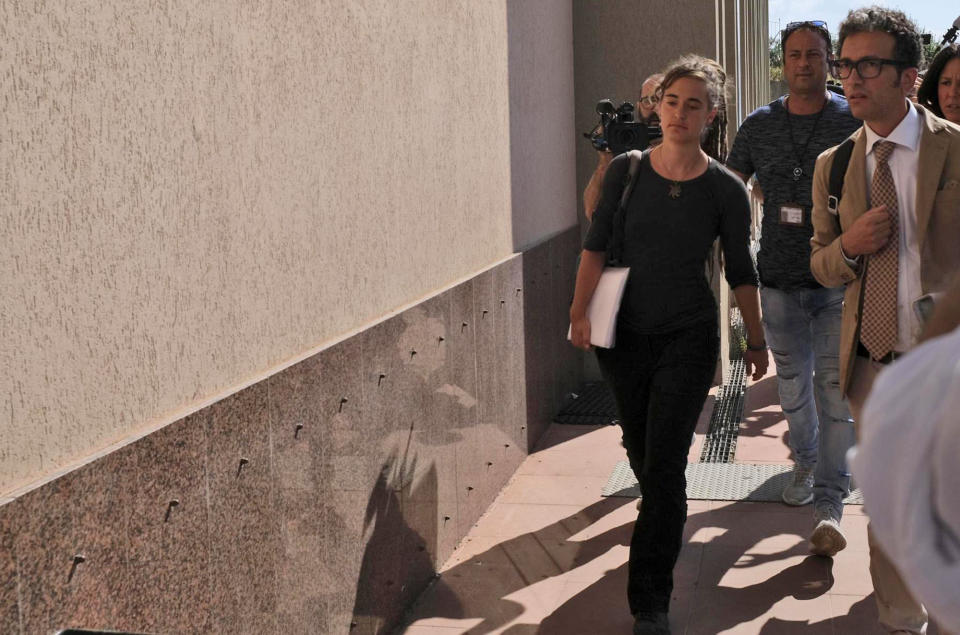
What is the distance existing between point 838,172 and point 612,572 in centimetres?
185

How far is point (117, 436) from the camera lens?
8.78 feet

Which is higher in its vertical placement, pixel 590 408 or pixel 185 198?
pixel 185 198

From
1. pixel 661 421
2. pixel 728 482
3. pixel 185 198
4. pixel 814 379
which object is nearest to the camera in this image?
pixel 185 198

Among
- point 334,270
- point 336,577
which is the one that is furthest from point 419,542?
point 334,270

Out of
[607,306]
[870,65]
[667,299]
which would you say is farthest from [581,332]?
[870,65]

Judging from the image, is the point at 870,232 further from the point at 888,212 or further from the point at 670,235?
the point at 670,235

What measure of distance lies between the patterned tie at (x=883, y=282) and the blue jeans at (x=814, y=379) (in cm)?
108

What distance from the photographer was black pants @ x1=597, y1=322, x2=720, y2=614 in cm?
432

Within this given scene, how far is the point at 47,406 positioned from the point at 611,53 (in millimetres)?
6974

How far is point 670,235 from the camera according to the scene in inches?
170

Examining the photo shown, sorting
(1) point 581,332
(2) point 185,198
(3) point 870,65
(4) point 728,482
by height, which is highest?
(3) point 870,65

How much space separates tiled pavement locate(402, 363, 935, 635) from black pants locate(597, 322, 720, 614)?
26 cm

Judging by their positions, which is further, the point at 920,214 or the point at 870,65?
the point at 870,65

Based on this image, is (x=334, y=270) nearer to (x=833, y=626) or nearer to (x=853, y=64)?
(x=853, y=64)
